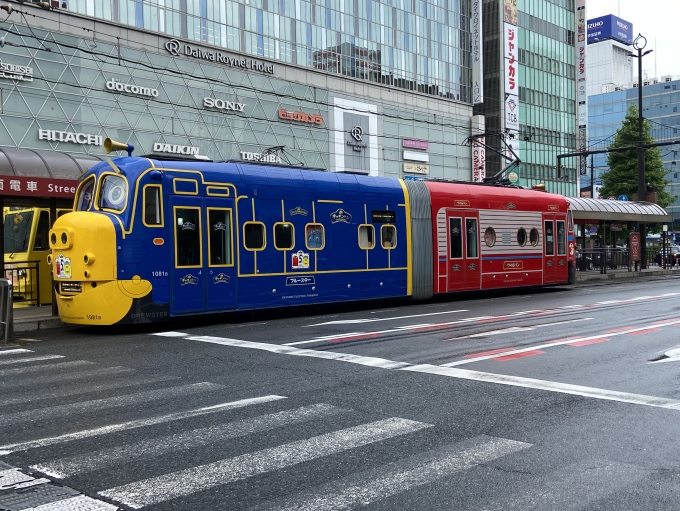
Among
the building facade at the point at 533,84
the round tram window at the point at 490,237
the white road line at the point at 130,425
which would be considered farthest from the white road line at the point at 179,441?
the building facade at the point at 533,84

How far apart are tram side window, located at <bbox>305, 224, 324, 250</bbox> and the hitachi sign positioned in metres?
26.2

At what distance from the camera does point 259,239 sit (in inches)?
612

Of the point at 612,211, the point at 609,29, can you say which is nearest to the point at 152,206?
the point at 612,211

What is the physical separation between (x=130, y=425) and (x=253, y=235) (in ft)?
30.8

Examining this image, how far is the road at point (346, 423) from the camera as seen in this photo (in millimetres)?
4516

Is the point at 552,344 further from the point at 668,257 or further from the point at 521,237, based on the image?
the point at 668,257

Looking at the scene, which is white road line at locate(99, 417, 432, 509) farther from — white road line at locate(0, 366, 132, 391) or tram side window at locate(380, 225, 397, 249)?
tram side window at locate(380, 225, 397, 249)

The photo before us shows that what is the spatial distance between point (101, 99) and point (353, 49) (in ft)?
72.4

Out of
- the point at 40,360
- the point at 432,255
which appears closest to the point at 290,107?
the point at 432,255

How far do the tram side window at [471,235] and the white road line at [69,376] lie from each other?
13422mm

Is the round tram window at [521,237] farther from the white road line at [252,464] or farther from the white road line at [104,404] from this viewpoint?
the white road line at [252,464]

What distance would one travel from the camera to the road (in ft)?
14.8

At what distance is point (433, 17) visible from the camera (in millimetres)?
62062

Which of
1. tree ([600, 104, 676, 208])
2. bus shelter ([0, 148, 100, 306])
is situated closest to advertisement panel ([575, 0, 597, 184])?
tree ([600, 104, 676, 208])
